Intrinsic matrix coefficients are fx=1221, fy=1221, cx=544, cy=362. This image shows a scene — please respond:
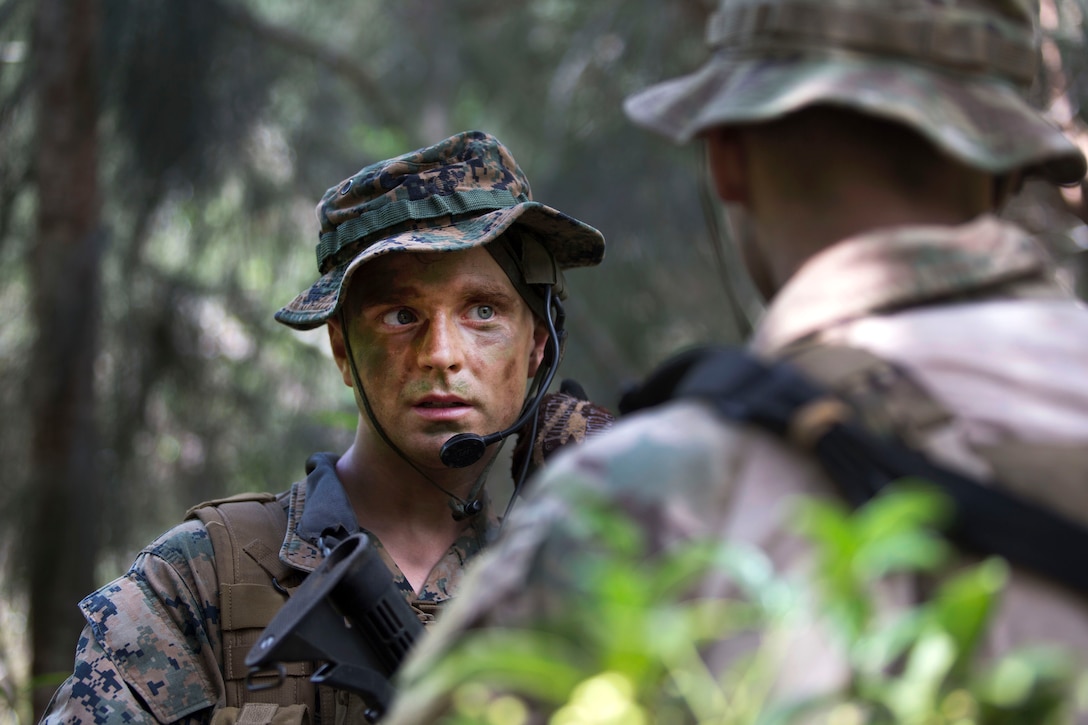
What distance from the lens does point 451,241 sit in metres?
2.90

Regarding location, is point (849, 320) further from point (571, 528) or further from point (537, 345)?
point (537, 345)

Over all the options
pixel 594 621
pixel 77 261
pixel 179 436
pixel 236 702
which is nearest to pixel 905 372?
pixel 594 621

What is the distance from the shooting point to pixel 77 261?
18.7 ft

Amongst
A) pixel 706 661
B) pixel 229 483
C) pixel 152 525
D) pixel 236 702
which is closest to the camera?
pixel 706 661

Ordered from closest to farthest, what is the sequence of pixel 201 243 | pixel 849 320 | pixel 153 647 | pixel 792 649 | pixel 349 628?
pixel 792 649
pixel 849 320
pixel 349 628
pixel 153 647
pixel 201 243

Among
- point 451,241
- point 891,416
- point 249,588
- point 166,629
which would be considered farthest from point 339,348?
point 891,416

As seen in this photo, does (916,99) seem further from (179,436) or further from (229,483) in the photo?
(229,483)

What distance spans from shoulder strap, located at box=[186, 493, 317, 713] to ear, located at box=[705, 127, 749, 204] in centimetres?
146

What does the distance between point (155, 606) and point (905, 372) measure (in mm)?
1920

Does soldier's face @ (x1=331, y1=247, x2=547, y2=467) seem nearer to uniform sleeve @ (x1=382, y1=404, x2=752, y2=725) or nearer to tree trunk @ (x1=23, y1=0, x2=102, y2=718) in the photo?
uniform sleeve @ (x1=382, y1=404, x2=752, y2=725)

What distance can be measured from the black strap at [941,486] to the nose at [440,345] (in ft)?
5.16

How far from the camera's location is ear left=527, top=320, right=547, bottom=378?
328 cm

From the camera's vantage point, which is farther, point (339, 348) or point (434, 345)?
point (339, 348)

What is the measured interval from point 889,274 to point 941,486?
31 centimetres
